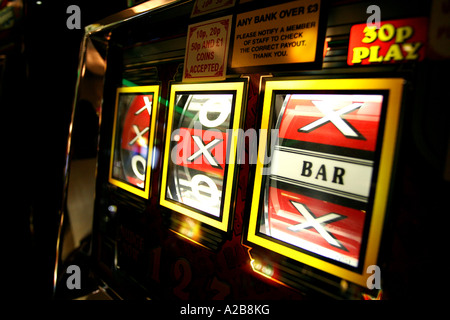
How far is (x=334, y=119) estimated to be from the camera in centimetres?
122

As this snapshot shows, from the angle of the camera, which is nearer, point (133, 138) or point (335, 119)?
point (335, 119)

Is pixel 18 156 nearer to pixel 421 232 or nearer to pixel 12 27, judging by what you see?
pixel 12 27

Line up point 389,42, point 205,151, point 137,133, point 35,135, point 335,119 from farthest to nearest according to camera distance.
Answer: point 35,135
point 137,133
point 205,151
point 335,119
point 389,42

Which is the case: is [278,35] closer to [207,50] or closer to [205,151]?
[207,50]

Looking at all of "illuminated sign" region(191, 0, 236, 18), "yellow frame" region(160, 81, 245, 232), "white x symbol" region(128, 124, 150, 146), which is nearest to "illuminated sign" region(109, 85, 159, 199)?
"white x symbol" region(128, 124, 150, 146)

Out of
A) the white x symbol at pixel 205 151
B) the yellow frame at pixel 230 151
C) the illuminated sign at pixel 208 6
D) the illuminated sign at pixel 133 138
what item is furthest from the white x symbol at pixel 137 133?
the illuminated sign at pixel 208 6

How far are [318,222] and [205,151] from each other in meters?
0.84

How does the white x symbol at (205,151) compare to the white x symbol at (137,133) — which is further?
the white x symbol at (137,133)

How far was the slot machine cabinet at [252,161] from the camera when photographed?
1.05 metres

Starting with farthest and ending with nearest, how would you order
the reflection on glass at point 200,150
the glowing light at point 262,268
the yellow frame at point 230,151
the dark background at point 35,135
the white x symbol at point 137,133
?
the dark background at point 35,135, the white x symbol at point 137,133, the reflection on glass at point 200,150, the yellow frame at point 230,151, the glowing light at point 262,268

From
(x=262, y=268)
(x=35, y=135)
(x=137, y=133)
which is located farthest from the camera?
(x=35, y=135)

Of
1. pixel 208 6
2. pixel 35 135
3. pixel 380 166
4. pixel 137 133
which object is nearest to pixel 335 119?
pixel 380 166

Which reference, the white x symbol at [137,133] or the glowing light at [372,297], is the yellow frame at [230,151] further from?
the glowing light at [372,297]

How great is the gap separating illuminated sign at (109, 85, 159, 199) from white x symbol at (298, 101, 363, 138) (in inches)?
48.7
